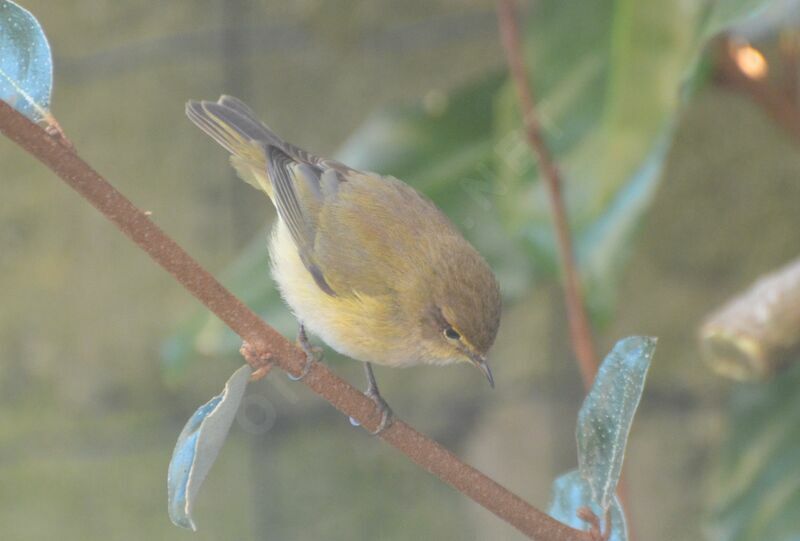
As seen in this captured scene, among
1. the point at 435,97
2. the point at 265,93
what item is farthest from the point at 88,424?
the point at 435,97

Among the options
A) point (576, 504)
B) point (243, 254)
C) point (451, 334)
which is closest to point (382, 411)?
point (576, 504)

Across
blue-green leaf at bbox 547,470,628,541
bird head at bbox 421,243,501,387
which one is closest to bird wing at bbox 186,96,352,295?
bird head at bbox 421,243,501,387

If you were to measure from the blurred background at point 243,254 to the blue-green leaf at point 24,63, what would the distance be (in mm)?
1310

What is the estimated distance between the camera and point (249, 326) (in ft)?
2.76

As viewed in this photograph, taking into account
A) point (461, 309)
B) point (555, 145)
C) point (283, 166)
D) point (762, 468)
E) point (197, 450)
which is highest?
point (555, 145)

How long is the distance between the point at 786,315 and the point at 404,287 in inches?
21.0

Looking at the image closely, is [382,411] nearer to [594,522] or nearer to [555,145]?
[594,522]

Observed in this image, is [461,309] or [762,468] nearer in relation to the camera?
[461,309]

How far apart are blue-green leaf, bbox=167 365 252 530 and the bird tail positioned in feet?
3.07

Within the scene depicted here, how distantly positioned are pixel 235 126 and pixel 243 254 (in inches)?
22.5

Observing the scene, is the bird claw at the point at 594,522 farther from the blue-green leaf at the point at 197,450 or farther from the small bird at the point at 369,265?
the small bird at the point at 369,265

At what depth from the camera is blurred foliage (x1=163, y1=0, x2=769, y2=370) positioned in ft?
5.76

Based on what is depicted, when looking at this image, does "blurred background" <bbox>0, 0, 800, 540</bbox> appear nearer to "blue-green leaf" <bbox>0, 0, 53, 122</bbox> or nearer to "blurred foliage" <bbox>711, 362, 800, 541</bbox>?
"blurred foliage" <bbox>711, 362, 800, 541</bbox>

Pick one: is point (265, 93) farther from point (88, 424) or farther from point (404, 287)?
point (404, 287)
